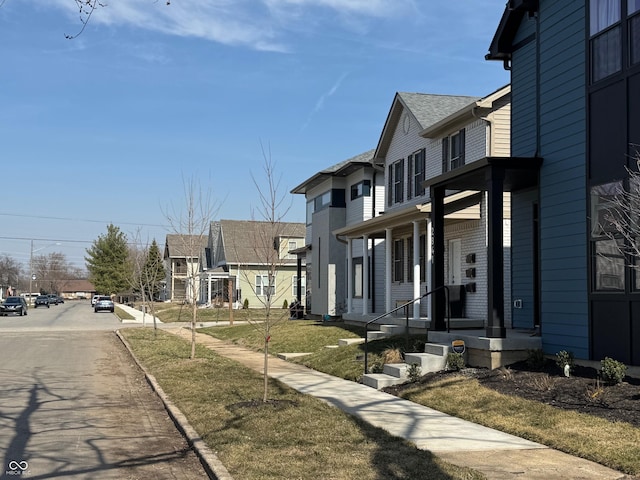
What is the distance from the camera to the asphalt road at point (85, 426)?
25.0 ft

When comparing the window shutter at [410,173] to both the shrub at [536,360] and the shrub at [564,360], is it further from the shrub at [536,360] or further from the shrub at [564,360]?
the shrub at [564,360]

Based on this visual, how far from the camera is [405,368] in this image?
1341 cm

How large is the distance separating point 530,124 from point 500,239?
304 centimetres

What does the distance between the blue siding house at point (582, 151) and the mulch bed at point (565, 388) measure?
68cm

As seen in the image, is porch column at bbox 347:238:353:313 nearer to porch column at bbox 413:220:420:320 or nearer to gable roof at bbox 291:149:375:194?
gable roof at bbox 291:149:375:194

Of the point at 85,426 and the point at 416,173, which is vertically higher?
the point at 416,173

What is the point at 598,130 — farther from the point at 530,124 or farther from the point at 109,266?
the point at 109,266

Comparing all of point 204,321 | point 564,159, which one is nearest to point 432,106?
point 564,159

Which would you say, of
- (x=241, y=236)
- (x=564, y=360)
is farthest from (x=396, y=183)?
(x=241, y=236)

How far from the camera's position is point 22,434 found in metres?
9.29

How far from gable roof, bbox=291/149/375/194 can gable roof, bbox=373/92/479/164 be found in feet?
11.3

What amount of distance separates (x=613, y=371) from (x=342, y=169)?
21895 mm

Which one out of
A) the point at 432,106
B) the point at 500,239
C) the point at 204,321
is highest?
the point at 432,106

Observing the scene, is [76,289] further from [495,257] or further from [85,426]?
[85,426]
